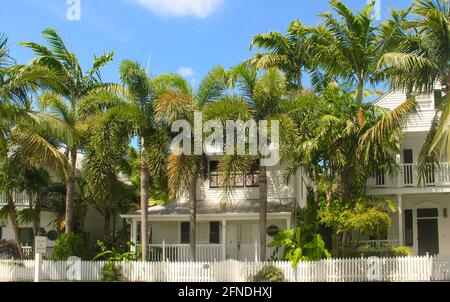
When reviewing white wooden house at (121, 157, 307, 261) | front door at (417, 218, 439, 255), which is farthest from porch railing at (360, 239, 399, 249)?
white wooden house at (121, 157, 307, 261)

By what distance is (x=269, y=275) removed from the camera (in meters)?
21.1

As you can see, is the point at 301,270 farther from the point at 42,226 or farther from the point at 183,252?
the point at 42,226

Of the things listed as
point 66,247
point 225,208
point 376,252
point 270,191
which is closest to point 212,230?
point 225,208

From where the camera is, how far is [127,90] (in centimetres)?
2403

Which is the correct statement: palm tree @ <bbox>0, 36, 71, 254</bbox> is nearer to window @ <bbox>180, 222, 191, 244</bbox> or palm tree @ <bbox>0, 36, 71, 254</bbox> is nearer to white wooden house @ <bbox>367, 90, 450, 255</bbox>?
window @ <bbox>180, 222, 191, 244</bbox>

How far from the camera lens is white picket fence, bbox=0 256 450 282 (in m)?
20.9

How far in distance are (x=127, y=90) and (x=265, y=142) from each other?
6.16 metres

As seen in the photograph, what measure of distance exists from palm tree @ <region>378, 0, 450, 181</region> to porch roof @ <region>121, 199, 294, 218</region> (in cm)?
637

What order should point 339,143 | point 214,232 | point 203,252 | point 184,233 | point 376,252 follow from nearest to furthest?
point 339,143 → point 376,252 → point 203,252 → point 214,232 → point 184,233

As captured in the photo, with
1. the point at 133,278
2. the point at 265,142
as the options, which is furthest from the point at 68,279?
the point at 265,142

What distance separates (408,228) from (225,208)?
836 centimetres

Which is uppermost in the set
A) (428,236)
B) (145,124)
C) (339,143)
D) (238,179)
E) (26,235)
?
(145,124)

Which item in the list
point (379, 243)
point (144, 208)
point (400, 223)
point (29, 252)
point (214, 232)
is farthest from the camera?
point (29, 252)

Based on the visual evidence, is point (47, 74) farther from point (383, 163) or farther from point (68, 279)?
point (383, 163)
